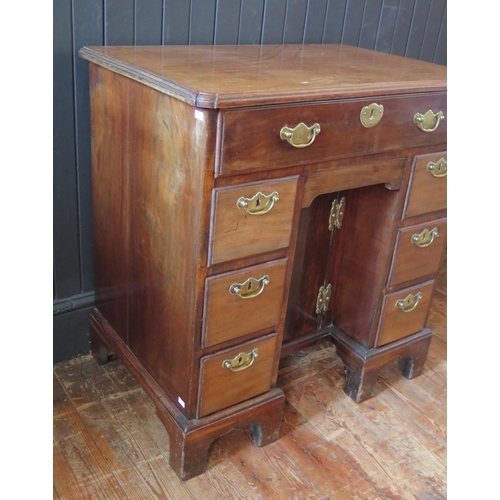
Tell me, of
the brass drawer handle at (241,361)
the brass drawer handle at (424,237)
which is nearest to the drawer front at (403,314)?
the brass drawer handle at (424,237)

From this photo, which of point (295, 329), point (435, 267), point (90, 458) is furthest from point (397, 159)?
point (90, 458)

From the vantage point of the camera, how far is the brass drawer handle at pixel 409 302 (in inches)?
66.0

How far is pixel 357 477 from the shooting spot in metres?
1.47

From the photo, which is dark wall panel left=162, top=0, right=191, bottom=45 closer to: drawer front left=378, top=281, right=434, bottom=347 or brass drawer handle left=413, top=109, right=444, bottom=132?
brass drawer handle left=413, top=109, right=444, bottom=132

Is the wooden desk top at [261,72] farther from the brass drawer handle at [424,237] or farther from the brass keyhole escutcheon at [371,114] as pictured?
the brass drawer handle at [424,237]

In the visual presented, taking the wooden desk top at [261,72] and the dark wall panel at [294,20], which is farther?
the dark wall panel at [294,20]

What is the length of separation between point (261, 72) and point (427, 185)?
56cm

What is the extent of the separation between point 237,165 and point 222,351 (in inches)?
17.9

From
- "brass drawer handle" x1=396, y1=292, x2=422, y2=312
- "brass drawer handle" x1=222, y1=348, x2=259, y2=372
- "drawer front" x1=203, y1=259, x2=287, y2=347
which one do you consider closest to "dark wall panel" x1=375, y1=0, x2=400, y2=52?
"brass drawer handle" x1=396, y1=292, x2=422, y2=312

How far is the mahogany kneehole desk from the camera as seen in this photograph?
1.14 meters

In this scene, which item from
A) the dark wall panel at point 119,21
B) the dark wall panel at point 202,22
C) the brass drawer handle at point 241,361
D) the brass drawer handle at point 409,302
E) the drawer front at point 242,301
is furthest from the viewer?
the brass drawer handle at point 409,302

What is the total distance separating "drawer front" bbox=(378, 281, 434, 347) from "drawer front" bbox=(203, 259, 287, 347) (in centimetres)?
45

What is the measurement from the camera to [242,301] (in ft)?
4.21

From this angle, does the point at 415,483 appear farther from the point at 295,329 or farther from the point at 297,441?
the point at 295,329
